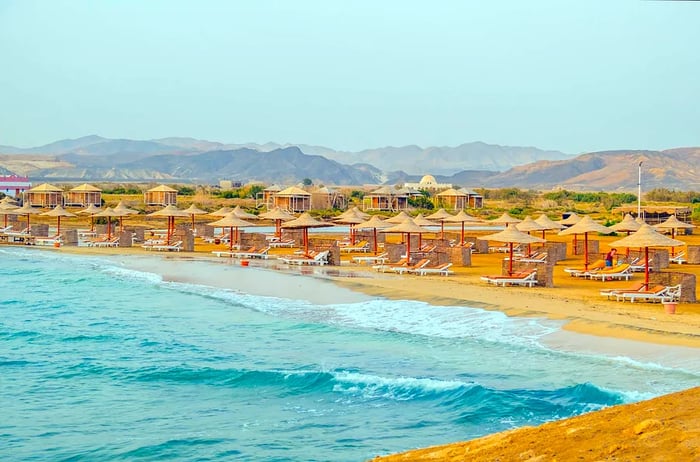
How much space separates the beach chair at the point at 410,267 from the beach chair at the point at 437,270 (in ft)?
0.42

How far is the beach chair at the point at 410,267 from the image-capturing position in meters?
24.5

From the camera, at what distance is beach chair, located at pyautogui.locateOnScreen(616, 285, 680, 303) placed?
691 inches

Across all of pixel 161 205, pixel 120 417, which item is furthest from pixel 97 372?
pixel 161 205

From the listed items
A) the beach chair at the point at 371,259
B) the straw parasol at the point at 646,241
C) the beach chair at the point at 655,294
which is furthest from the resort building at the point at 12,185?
the beach chair at the point at 655,294

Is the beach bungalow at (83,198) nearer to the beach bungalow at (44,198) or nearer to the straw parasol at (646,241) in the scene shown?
the beach bungalow at (44,198)

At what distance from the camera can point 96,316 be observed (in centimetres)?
1797

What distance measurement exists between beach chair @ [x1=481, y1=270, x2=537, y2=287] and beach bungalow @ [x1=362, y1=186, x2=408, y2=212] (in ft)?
138

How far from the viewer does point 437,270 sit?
24.0 meters

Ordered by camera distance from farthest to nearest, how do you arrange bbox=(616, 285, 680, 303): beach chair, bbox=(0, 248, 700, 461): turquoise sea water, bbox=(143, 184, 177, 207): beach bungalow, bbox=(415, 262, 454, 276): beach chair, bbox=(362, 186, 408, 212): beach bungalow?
bbox=(362, 186, 408, 212): beach bungalow → bbox=(143, 184, 177, 207): beach bungalow → bbox=(415, 262, 454, 276): beach chair → bbox=(616, 285, 680, 303): beach chair → bbox=(0, 248, 700, 461): turquoise sea water

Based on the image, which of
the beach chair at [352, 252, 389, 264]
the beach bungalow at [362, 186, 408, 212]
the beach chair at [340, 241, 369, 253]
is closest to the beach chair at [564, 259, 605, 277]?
the beach chair at [352, 252, 389, 264]

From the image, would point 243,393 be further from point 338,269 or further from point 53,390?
point 338,269

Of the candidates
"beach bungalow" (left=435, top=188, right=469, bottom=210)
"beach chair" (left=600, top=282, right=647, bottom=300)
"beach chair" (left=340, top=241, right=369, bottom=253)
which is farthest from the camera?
"beach bungalow" (left=435, top=188, right=469, bottom=210)

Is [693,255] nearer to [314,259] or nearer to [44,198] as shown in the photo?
[314,259]

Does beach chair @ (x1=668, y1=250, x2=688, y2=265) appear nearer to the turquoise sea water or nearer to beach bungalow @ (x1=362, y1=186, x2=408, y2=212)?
the turquoise sea water
